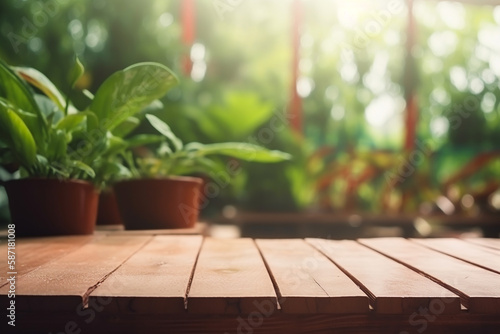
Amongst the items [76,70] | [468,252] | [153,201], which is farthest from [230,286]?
[153,201]

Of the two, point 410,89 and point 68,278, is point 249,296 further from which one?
point 410,89

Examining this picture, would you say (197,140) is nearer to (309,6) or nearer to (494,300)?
(309,6)

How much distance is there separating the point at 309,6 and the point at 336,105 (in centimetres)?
79

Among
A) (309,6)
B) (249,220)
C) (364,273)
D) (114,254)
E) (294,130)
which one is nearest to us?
(364,273)

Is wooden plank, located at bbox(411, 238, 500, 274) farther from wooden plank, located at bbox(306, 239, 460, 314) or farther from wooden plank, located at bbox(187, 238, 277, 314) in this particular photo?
wooden plank, located at bbox(187, 238, 277, 314)

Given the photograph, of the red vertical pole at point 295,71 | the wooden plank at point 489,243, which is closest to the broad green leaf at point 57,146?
the wooden plank at point 489,243

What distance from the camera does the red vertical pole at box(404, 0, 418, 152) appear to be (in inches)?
155

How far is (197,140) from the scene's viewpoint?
3.28 m

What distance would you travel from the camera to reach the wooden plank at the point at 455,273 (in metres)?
0.75

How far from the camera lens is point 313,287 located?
790 mm

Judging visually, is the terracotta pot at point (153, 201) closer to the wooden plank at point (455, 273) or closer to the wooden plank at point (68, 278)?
the wooden plank at point (68, 278)

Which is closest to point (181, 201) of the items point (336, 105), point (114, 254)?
point (114, 254)

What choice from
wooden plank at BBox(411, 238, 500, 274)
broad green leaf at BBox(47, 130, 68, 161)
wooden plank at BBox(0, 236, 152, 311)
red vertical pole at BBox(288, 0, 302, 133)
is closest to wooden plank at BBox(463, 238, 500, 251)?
wooden plank at BBox(411, 238, 500, 274)

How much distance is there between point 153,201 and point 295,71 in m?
2.35
